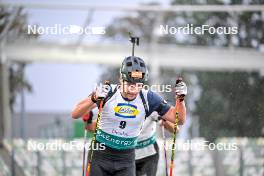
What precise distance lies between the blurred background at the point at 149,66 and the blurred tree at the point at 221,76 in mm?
15

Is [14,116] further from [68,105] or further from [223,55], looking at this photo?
[223,55]

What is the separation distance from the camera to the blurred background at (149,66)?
930 cm

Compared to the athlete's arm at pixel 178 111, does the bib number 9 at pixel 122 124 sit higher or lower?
lower

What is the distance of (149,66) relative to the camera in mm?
9781

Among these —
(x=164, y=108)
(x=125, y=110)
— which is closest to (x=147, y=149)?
(x=164, y=108)

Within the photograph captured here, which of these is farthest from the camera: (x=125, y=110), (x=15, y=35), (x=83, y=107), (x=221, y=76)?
(x=221, y=76)

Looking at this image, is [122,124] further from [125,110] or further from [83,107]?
[83,107]

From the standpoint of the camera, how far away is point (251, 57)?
10164 mm

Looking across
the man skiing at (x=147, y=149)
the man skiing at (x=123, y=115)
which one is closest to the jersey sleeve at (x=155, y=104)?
the man skiing at (x=123, y=115)

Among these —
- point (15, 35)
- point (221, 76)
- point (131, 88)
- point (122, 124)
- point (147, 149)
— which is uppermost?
point (15, 35)

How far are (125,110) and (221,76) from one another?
3705 mm

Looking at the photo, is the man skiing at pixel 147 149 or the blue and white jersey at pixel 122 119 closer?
the blue and white jersey at pixel 122 119

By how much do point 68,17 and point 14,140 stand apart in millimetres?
2012

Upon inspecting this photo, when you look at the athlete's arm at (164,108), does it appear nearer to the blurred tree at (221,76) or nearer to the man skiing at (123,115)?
the man skiing at (123,115)
